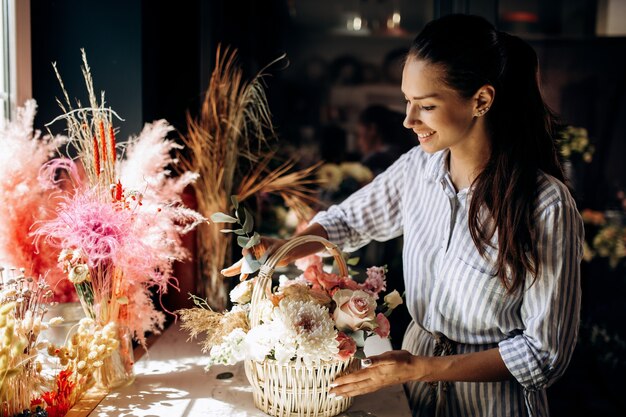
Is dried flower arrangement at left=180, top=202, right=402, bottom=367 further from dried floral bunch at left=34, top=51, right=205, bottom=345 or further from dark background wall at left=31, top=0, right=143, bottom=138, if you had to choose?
dark background wall at left=31, top=0, right=143, bottom=138

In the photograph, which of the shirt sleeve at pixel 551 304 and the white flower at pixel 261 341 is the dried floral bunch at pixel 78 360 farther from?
the shirt sleeve at pixel 551 304

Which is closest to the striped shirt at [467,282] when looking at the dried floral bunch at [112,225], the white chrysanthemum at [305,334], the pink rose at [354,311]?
the pink rose at [354,311]

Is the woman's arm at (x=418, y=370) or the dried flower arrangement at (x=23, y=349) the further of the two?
the woman's arm at (x=418, y=370)

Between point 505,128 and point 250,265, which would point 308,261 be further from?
point 505,128

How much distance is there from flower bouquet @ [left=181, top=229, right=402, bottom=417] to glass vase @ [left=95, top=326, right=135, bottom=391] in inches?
8.7

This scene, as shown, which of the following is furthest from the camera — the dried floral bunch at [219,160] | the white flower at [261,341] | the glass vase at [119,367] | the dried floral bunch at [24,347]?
the dried floral bunch at [219,160]

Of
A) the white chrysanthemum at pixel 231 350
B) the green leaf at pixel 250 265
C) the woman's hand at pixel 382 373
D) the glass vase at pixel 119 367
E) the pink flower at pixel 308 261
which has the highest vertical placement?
the green leaf at pixel 250 265

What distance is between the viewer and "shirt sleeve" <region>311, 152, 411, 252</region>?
1720mm

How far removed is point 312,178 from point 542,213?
1.16 m

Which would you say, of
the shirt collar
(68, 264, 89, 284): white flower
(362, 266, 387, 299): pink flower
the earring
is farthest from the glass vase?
the earring

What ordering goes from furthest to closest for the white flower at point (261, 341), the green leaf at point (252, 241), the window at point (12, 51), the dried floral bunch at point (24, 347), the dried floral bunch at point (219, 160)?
1. the dried floral bunch at point (219, 160)
2. the window at point (12, 51)
3. the green leaf at point (252, 241)
4. the white flower at point (261, 341)
5. the dried floral bunch at point (24, 347)

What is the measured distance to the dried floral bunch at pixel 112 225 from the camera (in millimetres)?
1374

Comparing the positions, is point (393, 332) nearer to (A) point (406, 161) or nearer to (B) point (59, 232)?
(A) point (406, 161)

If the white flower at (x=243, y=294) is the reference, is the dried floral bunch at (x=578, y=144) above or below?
above
